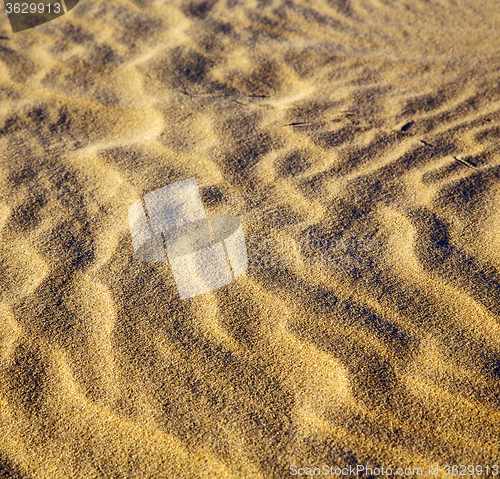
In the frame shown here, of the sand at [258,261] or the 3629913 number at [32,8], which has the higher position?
the 3629913 number at [32,8]

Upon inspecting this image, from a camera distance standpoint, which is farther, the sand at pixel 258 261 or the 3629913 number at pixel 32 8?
the 3629913 number at pixel 32 8

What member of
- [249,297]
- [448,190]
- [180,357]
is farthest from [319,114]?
[180,357]

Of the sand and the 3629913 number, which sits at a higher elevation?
the 3629913 number

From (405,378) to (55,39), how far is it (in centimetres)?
259

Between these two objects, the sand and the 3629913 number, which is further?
the 3629913 number

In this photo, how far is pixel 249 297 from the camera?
131 cm

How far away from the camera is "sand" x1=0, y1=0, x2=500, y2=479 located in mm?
1044

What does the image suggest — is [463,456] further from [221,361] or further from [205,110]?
[205,110]

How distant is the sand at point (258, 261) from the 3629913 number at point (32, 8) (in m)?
0.43

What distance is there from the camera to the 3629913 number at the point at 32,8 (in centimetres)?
280

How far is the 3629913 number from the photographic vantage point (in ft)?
9.18

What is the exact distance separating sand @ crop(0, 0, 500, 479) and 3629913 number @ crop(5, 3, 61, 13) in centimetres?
43

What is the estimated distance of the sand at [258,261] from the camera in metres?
1.04

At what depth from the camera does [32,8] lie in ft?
9.25
